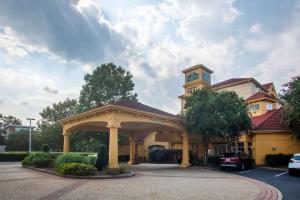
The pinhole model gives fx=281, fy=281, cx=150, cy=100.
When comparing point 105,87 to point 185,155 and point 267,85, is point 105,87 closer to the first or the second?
point 185,155

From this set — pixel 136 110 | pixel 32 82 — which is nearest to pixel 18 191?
pixel 136 110

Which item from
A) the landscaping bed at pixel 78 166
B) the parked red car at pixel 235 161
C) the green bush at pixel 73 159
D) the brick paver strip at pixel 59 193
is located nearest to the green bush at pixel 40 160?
the landscaping bed at pixel 78 166

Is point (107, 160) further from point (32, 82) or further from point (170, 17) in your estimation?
point (170, 17)

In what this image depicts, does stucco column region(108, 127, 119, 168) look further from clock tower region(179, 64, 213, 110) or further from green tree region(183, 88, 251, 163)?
clock tower region(179, 64, 213, 110)

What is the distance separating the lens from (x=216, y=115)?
942 inches

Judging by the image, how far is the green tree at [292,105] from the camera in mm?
24359

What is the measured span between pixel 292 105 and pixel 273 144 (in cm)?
492

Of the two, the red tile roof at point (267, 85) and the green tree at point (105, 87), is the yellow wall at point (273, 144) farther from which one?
the red tile roof at point (267, 85)

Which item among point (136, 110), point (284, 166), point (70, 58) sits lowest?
point (284, 166)

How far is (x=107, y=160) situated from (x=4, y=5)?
11.9m

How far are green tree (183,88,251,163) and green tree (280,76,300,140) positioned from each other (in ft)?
11.9

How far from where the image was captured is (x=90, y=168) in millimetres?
17188

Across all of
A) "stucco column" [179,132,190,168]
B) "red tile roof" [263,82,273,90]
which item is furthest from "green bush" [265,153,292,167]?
"red tile roof" [263,82,273,90]

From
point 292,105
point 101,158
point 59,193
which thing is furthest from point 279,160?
point 59,193
